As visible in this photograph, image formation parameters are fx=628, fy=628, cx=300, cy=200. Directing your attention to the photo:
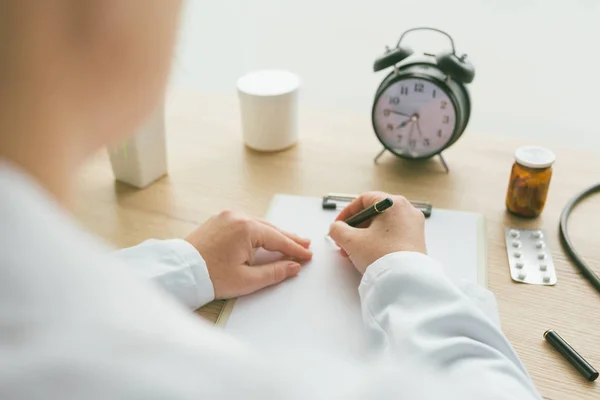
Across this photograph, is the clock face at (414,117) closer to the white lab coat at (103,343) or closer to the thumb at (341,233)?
the thumb at (341,233)

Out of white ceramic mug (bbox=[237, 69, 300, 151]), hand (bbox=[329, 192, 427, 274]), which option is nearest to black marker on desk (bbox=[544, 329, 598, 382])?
hand (bbox=[329, 192, 427, 274])

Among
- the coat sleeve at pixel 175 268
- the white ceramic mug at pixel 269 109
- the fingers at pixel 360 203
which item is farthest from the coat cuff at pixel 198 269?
the white ceramic mug at pixel 269 109

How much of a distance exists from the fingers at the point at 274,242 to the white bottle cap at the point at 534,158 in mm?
320

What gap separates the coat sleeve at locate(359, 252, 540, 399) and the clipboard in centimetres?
9

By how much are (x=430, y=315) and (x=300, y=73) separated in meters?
0.96

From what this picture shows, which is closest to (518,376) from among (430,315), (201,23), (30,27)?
(430,315)

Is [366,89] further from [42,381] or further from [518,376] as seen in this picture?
[42,381]

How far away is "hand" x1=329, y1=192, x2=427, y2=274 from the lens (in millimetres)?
739

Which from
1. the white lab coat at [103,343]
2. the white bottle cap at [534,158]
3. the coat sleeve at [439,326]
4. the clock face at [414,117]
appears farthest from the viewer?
the clock face at [414,117]

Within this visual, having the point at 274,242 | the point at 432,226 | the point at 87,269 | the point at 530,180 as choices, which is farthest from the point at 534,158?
the point at 87,269

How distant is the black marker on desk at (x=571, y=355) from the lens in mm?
641

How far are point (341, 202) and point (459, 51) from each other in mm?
582

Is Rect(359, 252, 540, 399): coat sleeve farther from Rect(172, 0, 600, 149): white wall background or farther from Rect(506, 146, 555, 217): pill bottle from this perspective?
Rect(172, 0, 600, 149): white wall background

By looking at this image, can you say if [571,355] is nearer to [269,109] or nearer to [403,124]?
[403,124]
